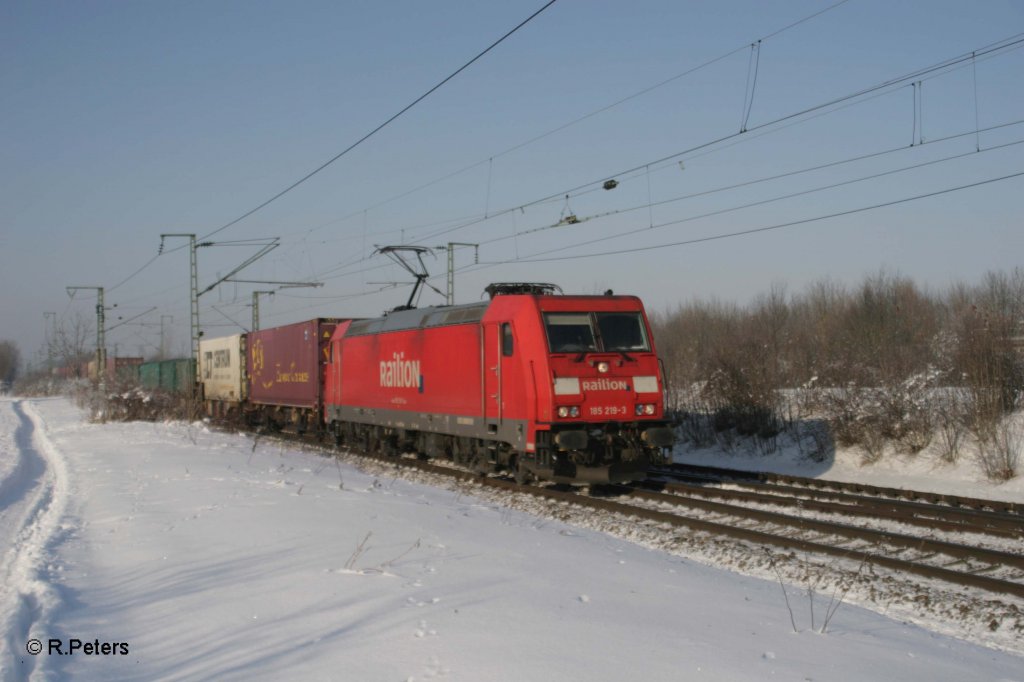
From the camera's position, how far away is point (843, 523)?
11.7 metres

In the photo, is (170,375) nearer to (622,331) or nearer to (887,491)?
(622,331)

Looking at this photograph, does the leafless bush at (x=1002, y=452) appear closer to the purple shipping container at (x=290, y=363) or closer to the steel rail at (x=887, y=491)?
the steel rail at (x=887, y=491)

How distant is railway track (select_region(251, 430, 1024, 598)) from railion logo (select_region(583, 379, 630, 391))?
176cm

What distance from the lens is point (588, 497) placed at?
1380 centimetres

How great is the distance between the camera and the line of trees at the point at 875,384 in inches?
659

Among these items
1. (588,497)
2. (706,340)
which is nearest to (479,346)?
(588,497)

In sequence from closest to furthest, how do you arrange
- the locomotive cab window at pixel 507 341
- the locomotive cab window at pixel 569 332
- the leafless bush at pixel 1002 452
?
1. the locomotive cab window at pixel 569 332
2. the locomotive cab window at pixel 507 341
3. the leafless bush at pixel 1002 452

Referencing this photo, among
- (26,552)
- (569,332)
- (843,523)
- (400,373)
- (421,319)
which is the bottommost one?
(843,523)

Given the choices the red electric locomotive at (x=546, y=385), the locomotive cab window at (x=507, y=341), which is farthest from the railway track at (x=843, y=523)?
the locomotive cab window at (x=507, y=341)

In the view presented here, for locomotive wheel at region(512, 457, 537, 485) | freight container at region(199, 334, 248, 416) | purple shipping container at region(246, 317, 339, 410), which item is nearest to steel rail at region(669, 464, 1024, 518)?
locomotive wheel at region(512, 457, 537, 485)

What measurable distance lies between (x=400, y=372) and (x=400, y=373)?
22 millimetres

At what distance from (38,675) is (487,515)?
288 inches

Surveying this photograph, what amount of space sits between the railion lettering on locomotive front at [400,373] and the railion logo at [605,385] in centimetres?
486

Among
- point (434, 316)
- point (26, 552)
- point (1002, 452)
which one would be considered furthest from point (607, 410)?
point (26, 552)
